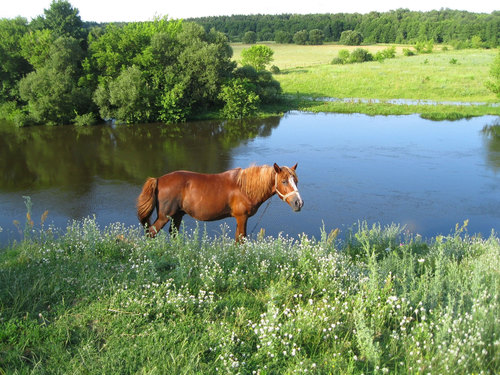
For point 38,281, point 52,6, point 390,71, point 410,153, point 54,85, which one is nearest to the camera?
point 38,281

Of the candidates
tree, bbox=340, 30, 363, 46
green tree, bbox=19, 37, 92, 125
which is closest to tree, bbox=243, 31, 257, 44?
tree, bbox=340, 30, 363, 46

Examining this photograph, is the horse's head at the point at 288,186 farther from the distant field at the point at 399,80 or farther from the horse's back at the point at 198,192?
the distant field at the point at 399,80

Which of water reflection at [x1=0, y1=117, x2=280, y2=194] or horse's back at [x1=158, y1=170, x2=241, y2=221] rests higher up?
horse's back at [x1=158, y1=170, x2=241, y2=221]

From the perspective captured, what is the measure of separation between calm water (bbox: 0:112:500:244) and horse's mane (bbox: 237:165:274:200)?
11.1ft

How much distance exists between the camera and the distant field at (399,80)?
41.4 meters

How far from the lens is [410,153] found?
20.9m

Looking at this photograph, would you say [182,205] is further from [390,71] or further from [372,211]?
[390,71]

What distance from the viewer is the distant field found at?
41369mm

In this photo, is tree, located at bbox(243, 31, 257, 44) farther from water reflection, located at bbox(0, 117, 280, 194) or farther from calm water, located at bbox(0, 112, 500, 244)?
water reflection, located at bbox(0, 117, 280, 194)

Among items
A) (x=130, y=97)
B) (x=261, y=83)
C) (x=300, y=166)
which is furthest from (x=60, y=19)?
(x=300, y=166)

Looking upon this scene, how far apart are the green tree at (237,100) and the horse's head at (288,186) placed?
964 inches

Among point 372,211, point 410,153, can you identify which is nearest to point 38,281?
point 372,211

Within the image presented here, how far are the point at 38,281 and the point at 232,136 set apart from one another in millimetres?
21095

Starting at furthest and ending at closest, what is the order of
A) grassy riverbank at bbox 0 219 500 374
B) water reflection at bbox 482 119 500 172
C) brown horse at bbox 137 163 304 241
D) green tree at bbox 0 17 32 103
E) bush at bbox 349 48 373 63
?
bush at bbox 349 48 373 63 → green tree at bbox 0 17 32 103 → water reflection at bbox 482 119 500 172 → brown horse at bbox 137 163 304 241 → grassy riverbank at bbox 0 219 500 374
